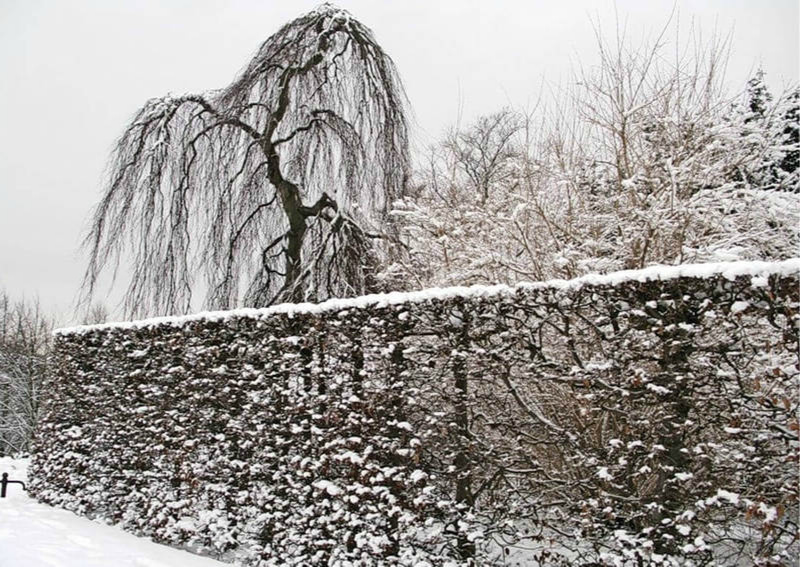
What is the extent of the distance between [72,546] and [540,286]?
410 centimetres

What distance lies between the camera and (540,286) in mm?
3191

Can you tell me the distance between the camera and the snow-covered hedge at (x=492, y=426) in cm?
257

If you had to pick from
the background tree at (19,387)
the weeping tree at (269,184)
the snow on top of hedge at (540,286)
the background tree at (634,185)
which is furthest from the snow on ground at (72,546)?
the background tree at (19,387)

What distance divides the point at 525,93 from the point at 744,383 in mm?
4299

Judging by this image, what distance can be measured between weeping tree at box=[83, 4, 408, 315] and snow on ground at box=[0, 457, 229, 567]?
→ 6.70 ft

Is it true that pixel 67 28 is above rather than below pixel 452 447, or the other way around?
above

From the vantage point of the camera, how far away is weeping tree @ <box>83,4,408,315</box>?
19.1ft

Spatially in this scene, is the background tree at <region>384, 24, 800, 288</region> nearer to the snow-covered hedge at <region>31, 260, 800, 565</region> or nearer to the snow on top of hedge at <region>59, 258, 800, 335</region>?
the snow on top of hedge at <region>59, 258, 800, 335</region>

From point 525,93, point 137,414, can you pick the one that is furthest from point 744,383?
point 137,414

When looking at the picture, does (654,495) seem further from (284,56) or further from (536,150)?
(284,56)

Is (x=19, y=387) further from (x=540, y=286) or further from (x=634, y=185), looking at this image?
(x=540, y=286)

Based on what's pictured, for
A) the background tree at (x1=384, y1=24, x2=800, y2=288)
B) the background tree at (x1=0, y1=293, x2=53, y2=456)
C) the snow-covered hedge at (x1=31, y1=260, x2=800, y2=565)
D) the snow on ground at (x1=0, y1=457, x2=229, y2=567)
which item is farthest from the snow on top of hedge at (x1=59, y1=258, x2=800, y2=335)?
the background tree at (x1=0, y1=293, x2=53, y2=456)

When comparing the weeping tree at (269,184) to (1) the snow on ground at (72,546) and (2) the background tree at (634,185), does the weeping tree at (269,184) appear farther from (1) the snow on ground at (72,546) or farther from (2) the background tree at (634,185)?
(1) the snow on ground at (72,546)

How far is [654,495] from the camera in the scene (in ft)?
9.03
